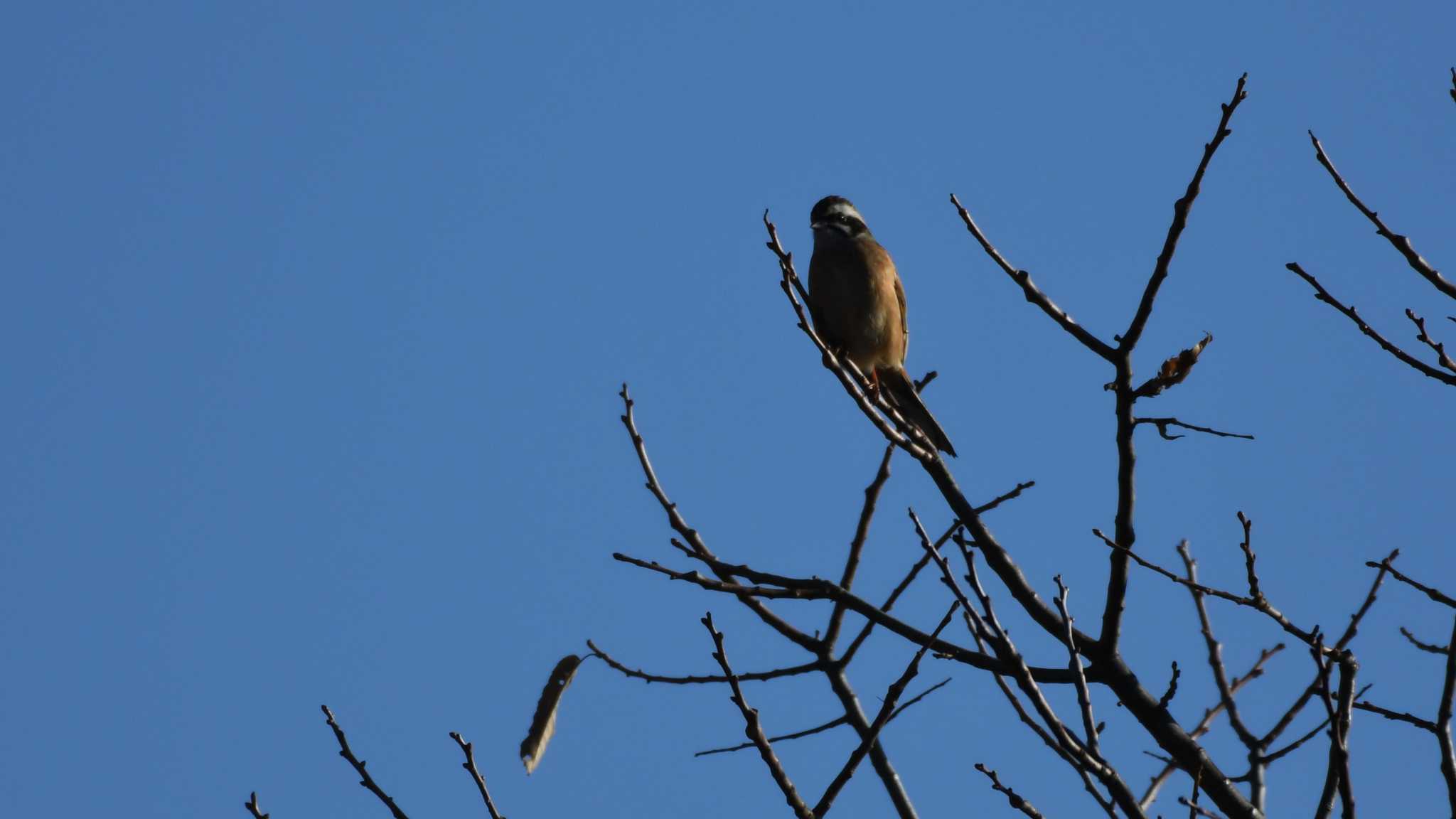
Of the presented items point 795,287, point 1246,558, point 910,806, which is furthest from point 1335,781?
point 795,287

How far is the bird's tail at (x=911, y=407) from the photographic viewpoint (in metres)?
6.91

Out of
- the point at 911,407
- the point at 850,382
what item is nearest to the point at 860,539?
the point at 850,382

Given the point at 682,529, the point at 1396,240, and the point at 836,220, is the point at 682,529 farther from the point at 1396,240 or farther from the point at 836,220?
the point at 836,220

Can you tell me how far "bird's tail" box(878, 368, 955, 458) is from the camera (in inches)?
272

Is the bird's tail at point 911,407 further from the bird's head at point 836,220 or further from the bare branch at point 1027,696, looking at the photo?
the bare branch at point 1027,696

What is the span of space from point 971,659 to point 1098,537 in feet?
1.50

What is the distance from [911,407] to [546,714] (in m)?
3.80

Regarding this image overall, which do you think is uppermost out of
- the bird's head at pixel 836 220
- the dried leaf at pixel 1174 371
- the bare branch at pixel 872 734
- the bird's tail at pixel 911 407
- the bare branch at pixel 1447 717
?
the bird's head at pixel 836 220

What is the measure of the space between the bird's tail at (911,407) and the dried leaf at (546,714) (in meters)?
2.54

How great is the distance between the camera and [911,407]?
24.1 ft

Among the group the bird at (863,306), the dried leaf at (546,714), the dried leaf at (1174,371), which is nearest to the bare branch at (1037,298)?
the dried leaf at (1174,371)

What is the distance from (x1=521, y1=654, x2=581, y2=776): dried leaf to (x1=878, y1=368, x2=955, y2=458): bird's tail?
2.54 metres

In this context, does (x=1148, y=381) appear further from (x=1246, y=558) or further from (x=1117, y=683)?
(x=1117, y=683)

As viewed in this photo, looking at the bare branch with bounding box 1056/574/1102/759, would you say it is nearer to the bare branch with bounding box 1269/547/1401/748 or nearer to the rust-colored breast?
the bare branch with bounding box 1269/547/1401/748
